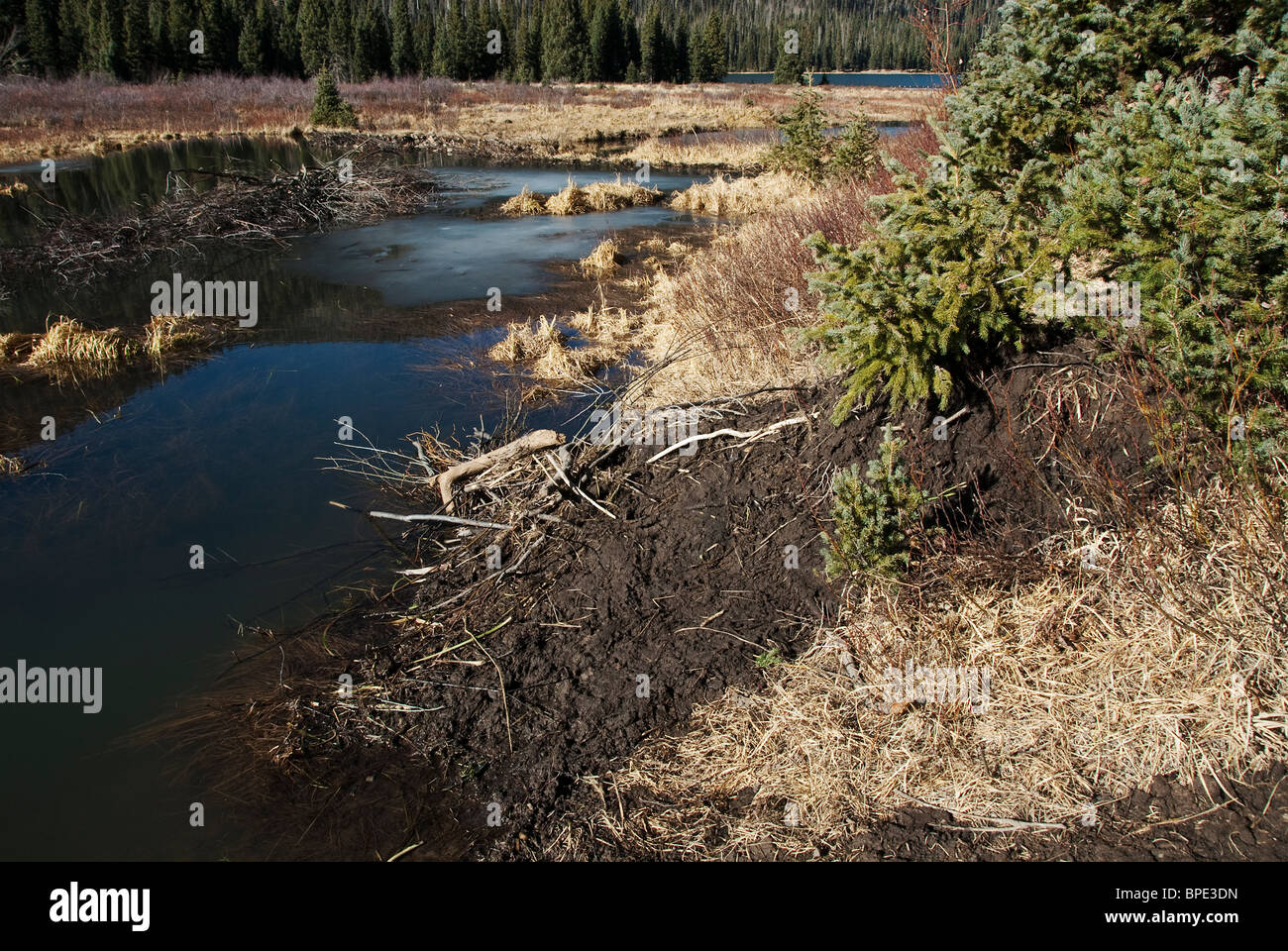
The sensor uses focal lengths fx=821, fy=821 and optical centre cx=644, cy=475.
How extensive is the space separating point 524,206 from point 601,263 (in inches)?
251

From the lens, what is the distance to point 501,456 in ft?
21.7

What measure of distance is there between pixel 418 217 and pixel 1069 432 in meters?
17.3

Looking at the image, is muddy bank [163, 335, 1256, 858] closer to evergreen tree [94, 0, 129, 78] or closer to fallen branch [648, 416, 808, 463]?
fallen branch [648, 416, 808, 463]

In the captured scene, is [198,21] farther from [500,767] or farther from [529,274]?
[500,767]

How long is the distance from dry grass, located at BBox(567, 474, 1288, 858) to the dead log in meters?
2.76

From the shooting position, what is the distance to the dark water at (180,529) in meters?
4.45

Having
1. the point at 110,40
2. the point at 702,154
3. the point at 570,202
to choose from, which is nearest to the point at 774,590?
the point at 570,202

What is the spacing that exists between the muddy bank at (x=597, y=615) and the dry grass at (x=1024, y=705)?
8.2 inches

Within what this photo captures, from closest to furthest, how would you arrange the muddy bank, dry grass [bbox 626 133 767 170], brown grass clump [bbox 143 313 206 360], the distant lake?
the muddy bank < brown grass clump [bbox 143 313 206 360] < dry grass [bbox 626 133 767 170] < the distant lake

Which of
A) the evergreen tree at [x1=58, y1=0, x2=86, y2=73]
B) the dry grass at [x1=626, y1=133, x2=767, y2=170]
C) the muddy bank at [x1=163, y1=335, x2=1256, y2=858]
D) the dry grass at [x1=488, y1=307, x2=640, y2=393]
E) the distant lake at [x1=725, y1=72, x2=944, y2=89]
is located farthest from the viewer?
the distant lake at [x1=725, y1=72, x2=944, y2=89]

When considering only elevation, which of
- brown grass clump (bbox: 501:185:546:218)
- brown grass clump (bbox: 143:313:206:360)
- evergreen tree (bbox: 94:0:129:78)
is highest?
evergreen tree (bbox: 94:0:129:78)

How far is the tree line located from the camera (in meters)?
50.5

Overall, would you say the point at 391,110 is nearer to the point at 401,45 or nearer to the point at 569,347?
the point at 401,45

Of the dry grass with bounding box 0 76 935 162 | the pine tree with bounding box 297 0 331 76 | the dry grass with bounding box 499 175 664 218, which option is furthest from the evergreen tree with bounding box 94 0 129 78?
the dry grass with bounding box 499 175 664 218
